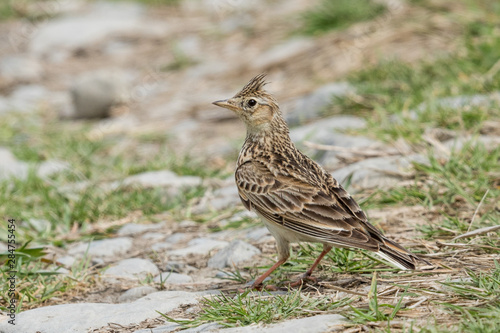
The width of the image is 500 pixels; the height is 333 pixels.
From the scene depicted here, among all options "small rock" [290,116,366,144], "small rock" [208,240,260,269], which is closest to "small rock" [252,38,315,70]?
"small rock" [290,116,366,144]

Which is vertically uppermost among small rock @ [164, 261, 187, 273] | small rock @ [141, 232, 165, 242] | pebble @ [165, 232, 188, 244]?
small rock @ [164, 261, 187, 273]

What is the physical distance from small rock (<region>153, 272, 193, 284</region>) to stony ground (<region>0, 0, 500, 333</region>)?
2cm

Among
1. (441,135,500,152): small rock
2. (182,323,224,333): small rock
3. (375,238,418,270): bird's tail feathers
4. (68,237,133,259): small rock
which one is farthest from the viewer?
(441,135,500,152): small rock

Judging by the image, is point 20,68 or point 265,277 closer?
point 265,277

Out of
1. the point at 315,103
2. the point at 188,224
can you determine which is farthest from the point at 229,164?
the point at 188,224

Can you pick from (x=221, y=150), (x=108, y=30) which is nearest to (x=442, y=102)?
(x=221, y=150)

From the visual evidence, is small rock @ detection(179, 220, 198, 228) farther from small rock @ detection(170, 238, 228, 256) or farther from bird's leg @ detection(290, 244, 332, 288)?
bird's leg @ detection(290, 244, 332, 288)

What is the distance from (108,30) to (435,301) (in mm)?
11609

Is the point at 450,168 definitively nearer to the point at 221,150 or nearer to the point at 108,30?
the point at 221,150

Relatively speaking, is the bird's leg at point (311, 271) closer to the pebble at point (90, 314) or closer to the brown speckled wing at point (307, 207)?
the brown speckled wing at point (307, 207)

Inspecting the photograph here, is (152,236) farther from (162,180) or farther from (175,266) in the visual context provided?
(162,180)

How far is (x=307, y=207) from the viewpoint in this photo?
168 inches

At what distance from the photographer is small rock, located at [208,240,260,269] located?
506cm

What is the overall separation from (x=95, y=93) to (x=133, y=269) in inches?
227
